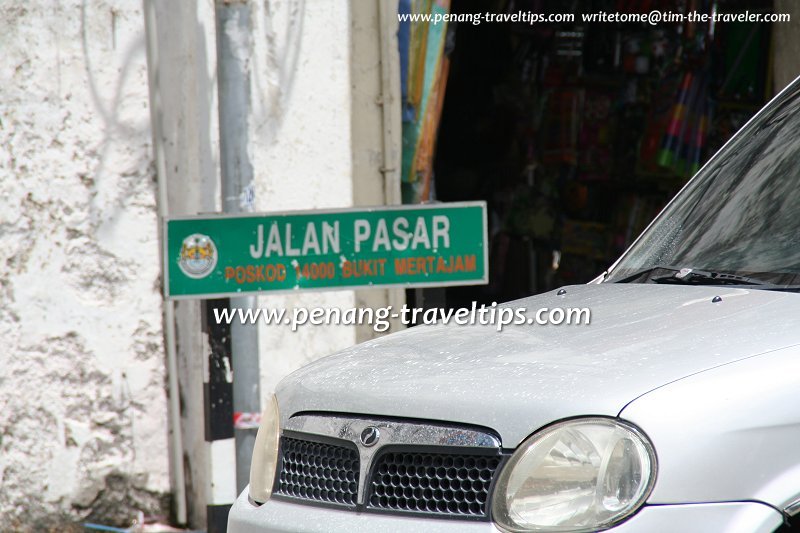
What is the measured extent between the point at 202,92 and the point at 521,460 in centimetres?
350

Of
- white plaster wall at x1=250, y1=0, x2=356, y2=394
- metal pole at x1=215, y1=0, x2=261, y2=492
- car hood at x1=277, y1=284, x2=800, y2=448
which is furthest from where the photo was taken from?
white plaster wall at x1=250, y1=0, x2=356, y2=394

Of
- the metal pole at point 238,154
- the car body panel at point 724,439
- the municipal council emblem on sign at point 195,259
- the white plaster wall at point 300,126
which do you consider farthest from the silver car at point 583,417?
the white plaster wall at point 300,126

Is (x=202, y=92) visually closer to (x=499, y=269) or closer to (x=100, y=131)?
(x=100, y=131)

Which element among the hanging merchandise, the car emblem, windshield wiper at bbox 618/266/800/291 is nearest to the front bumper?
the car emblem

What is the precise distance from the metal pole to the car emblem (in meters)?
1.36

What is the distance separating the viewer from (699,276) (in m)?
2.68

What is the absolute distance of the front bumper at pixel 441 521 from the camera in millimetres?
1881

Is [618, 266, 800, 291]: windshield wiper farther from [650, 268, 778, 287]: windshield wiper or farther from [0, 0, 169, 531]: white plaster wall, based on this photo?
[0, 0, 169, 531]: white plaster wall

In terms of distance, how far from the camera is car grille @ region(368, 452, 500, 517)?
2.11 metres

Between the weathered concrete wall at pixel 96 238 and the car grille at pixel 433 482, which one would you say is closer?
the car grille at pixel 433 482

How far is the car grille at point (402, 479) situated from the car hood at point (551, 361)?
8cm

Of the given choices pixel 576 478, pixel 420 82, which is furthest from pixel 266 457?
pixel 420 82

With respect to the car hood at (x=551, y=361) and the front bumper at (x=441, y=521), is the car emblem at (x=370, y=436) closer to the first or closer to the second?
A: the car hood at (x=551, y=361)

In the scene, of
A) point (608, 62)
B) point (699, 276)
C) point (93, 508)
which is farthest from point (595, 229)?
point (699, 276)
